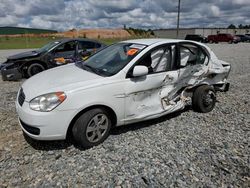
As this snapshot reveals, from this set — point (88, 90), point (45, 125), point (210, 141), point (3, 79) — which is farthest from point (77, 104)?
point (3, 79)

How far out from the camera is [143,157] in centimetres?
323

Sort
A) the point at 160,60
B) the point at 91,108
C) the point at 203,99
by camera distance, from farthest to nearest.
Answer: the point at 203,99 → the point at 160,60 → the point at 91,108

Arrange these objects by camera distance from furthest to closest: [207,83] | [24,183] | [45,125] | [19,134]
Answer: [207,83]
[19,134]
[45,125]
[24,183]

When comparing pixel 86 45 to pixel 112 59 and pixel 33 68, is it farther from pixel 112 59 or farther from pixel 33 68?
pixel 112 59

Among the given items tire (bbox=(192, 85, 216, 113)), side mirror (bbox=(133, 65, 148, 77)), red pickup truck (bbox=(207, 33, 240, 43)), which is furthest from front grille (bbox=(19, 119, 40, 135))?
red pickup truck (bbox=(207, 33, 240, 43))

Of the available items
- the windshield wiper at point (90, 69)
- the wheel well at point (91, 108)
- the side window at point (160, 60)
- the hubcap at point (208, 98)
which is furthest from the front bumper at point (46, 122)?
the hubcap at point (208, 98)

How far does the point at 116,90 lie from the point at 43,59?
5603 millimetres

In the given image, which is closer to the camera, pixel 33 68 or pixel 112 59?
pixel 112 59

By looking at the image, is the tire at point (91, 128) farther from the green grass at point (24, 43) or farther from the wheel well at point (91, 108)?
the green grass at point (24, 43)

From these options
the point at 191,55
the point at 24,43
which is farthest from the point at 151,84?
the point at 24,43

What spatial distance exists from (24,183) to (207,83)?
3991 millimetres

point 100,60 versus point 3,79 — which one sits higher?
point 100,60

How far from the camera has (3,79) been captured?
791 centimetres

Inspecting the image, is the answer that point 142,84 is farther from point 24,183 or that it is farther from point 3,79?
point 3,79
